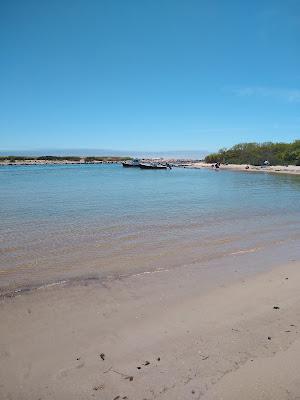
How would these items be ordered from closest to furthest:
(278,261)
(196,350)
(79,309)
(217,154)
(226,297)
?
(196,350) < (79,309) < (226,297) < (278,261) < (217,154)

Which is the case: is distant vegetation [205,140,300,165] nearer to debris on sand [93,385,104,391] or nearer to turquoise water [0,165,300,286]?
turquoise water [0,165,300,286]

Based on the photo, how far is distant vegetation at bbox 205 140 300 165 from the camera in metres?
106

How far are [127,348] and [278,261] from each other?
18.9 ft

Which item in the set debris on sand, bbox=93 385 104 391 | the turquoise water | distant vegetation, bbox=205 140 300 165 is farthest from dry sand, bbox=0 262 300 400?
distant vegetation, bbox=205 140 300 165

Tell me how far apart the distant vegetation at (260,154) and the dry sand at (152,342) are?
102131 millimetres

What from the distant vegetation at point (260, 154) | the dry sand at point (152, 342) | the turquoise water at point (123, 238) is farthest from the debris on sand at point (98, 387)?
the distant vegetation at point (260, 154)

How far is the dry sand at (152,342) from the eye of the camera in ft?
13.2

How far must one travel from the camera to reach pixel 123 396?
387 centimetres

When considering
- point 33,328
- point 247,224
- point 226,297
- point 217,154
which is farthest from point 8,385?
point 217,154

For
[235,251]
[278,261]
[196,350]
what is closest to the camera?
[196,350]

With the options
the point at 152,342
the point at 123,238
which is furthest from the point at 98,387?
the point at 123,238

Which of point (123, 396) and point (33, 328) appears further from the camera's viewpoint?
point (33, 328)

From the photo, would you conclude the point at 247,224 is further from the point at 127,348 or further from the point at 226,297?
the point at 127,348

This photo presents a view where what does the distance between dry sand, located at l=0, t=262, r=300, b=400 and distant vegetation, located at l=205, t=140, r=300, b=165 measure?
10213 cm
